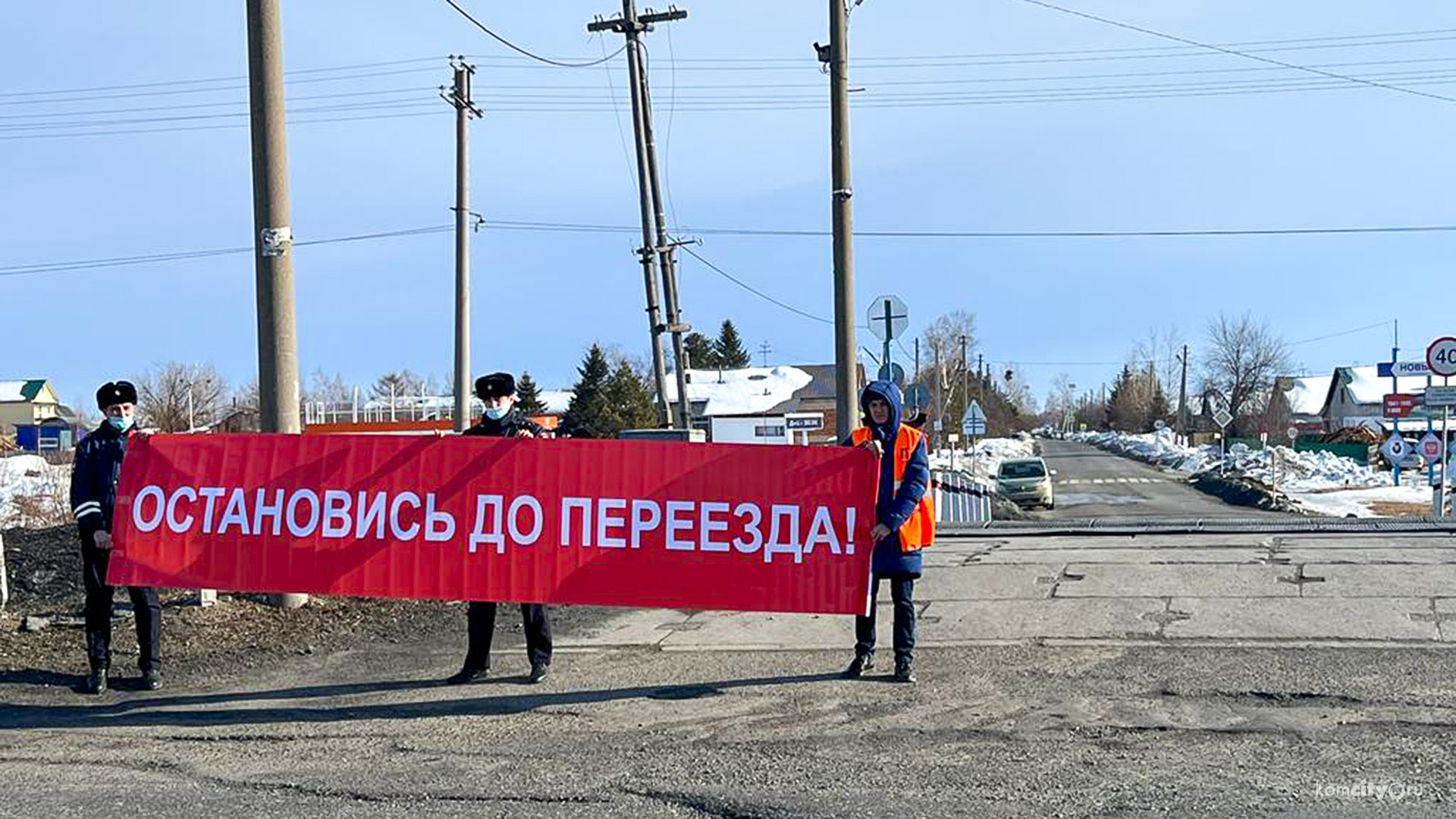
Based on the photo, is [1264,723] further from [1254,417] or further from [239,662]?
[1254,417]

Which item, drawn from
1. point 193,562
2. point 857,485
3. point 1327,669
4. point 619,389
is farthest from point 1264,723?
point 619,389

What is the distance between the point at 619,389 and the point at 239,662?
5538 cm

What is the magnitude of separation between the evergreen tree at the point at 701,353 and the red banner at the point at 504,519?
100.0 meters

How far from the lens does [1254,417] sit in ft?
333

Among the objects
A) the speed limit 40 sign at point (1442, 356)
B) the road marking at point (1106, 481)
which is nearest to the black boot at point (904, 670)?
the speed limit 40 sign at point (1442, 356)

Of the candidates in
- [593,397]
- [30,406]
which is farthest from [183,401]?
[30,406]

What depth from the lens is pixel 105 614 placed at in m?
8.20

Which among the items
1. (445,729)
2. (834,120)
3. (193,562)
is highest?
(834,120)

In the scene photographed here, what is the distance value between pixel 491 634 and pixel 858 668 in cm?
222

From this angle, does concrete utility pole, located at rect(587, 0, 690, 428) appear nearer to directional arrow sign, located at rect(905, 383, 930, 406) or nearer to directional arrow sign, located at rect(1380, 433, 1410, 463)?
directional arrow sign, located at rect(905, 383, 930, 406)

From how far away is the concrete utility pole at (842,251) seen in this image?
64.6 feet

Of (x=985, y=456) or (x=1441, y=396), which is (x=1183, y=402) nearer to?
(x=985, y=456)

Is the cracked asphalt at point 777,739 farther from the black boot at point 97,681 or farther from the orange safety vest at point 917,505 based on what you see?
the orange safety vest at point 917,505

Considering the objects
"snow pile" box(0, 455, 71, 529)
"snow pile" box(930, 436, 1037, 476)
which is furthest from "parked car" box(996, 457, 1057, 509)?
"snow pile" box(0, 455, 71, 529)
